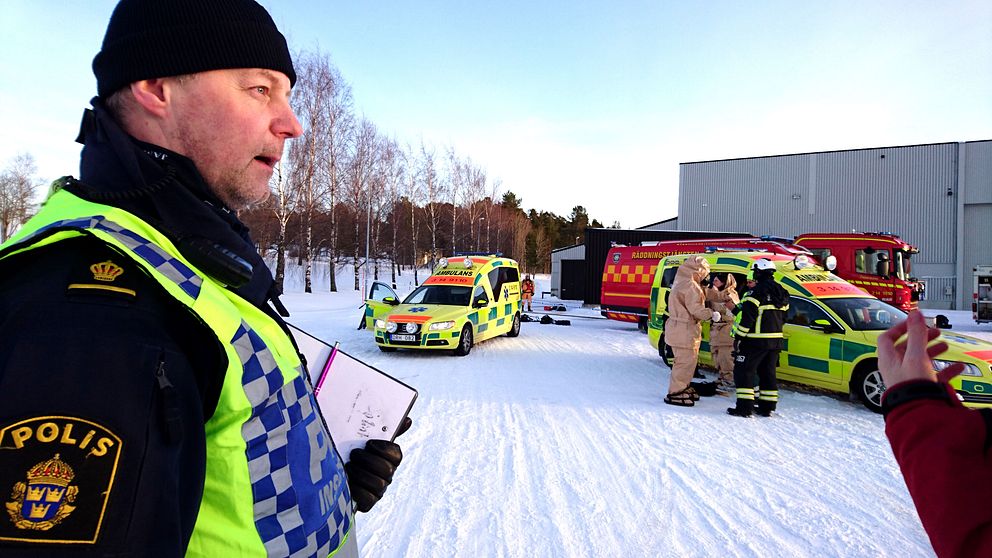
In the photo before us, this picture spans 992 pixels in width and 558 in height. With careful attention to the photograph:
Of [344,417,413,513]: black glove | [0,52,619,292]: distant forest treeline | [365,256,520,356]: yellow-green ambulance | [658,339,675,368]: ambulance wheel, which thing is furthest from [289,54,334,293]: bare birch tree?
[344,417,413,513]: black glove

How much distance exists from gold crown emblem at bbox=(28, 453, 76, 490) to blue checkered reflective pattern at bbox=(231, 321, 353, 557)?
10.0 inches

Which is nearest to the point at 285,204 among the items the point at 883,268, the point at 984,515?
the point at 883,268

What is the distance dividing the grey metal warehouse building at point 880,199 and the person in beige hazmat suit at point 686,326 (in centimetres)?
2967

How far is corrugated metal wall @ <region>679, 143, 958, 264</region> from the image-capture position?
3119 cm

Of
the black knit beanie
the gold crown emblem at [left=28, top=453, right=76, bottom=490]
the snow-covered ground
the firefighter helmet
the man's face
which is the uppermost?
the black knit beanie

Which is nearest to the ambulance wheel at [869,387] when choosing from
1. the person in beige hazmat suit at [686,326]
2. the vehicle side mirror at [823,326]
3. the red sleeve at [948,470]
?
the vehicle side mirror at [823,326]

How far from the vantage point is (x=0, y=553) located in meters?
0.61

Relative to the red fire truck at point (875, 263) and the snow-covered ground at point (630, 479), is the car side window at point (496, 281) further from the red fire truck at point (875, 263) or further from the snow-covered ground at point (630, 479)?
the red fire truck at point (875, 263)

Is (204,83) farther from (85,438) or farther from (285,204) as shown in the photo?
(285,204)

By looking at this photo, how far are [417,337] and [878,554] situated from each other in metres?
7.94

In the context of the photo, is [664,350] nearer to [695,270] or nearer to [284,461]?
[695,270]

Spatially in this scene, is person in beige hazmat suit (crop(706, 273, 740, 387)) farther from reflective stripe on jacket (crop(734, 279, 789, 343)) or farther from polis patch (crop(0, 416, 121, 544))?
polis patch (crop(0, 416, 121, 544))

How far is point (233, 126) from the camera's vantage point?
1146 millimetres

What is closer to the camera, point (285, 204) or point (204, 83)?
point (204, 83)
